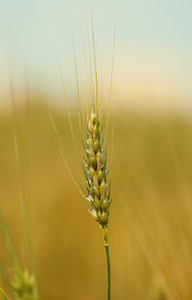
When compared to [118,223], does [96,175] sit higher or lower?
higher

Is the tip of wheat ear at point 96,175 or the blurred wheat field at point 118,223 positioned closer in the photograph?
the tip of wheat ear at point 96,175

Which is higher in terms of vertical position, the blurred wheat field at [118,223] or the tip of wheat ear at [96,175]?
the tip of wheat ear at [96,175]

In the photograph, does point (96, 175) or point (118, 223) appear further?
point (118, 223)

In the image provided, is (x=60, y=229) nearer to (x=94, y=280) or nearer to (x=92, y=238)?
(x=92, y=238)

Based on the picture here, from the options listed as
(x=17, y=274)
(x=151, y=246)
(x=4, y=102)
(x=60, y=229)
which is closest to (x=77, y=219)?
(x=60, y=229)
